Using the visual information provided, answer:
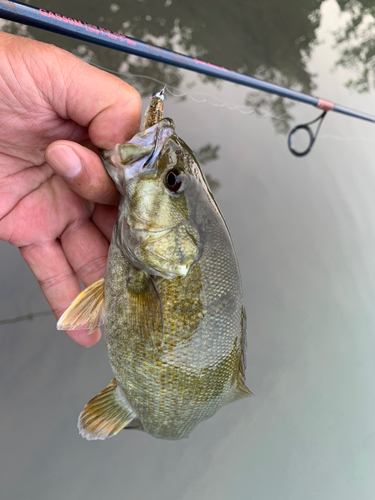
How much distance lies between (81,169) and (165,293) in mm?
556

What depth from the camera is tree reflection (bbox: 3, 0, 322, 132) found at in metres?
3.06

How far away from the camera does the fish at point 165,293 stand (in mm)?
1089

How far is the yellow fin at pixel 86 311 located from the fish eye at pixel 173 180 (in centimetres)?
50

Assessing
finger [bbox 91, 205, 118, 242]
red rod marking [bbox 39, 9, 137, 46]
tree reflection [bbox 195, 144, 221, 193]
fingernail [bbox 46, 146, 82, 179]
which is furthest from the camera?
tree reflection [bbox 195, 144, 221, 193]

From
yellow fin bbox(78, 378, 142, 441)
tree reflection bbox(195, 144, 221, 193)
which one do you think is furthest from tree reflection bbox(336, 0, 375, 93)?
yellow fin bbox(78, 378, 142, 441)

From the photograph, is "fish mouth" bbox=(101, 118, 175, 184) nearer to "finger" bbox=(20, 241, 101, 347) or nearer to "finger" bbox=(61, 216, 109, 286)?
"finger" bbox=(61, 216, 109, 286)

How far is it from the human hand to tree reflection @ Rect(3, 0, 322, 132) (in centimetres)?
206

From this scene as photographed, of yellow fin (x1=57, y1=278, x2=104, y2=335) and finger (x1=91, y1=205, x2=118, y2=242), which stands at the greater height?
finger (x1=91, y1=205, x2=118, y2=242)

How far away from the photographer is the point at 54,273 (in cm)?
158

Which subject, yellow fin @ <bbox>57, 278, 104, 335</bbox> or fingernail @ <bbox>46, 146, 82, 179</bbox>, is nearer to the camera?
fingernail @ <bbox>46, 146, 82, 179</bbox>

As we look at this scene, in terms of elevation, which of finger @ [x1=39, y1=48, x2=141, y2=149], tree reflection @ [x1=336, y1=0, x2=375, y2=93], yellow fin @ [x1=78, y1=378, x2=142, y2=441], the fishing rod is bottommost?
yellow fin @ [x1=78, y1=378, x2=142, y2=441]

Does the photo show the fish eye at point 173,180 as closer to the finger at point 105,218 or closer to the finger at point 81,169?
the finger at point 81,169

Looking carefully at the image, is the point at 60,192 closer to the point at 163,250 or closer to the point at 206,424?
the point at 163,250

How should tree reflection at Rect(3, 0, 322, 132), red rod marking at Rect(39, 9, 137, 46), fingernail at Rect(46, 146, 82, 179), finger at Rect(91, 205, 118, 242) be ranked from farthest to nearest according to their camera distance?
tree reflection at Rect(3, 0, 322, 132), finger at Rect(91, 205, 118, 242), red rod marking at Rect(39, 9, 137, 46), fingernail at Rect(46, 146, 82, 179)
